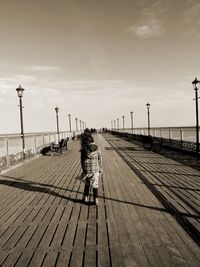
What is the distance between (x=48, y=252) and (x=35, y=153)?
15.6m

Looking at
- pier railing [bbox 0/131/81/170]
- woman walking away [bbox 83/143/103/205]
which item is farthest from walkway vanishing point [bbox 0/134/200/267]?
pier railing [bbox 0/131/81/170]

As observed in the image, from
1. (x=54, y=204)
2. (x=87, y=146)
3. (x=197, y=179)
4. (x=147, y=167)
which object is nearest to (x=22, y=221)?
(x=54, y=204)

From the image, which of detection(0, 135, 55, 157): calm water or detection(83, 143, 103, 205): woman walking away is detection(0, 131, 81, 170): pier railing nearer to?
detection(0, 135, 55, 157): calm water

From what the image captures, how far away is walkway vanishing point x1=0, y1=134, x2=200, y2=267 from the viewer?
13.8 feet

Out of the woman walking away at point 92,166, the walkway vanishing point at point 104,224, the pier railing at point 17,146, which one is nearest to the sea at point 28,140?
the pier railing at point 17,146

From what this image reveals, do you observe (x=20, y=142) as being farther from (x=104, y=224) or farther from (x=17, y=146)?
(x=104, y=224)

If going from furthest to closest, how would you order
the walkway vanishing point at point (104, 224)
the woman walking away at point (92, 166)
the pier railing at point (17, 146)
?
the pier railing at point (17, 146), the woman walking away at point (92, 166), the walkway vanishing point at point (104, 224)

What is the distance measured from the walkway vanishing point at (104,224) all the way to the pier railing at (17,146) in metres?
3.38

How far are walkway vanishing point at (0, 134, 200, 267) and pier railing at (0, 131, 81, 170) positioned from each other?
3.38 m

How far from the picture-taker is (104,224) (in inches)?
220

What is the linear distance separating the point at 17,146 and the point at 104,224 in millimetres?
12275

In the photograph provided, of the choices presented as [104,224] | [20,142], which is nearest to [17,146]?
[20,142]

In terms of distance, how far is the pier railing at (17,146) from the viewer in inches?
524

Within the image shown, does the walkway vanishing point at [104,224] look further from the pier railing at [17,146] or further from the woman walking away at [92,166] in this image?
the pier railing at [17,146]
